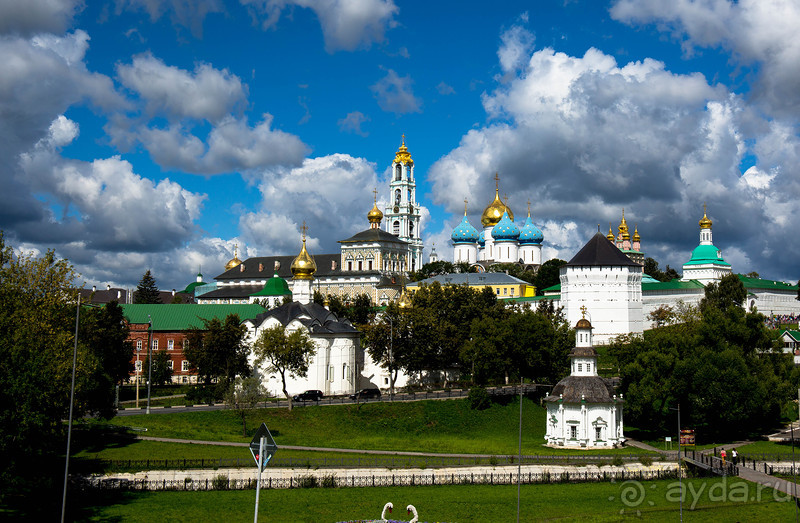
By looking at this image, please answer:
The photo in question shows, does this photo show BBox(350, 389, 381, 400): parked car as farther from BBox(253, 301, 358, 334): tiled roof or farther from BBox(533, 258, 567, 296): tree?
BBox(533, 258, 567, 296): tree

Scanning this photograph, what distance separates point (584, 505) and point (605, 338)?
2198 inches

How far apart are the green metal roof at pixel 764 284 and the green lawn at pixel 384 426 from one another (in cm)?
6827

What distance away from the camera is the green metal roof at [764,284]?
386 feet

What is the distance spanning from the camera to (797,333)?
86.1 meters

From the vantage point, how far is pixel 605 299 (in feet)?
296

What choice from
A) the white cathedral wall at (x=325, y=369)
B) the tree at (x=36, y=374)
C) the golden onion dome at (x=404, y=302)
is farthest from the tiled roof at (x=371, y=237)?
the tree at (x=36, y=374)

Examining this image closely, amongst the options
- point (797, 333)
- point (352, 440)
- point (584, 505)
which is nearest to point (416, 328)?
point (352, 440)

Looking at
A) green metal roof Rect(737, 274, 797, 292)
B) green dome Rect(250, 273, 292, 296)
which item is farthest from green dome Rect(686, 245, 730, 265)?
green dome Rect(250, 273, 292, 296)

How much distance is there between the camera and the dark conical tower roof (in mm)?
90062

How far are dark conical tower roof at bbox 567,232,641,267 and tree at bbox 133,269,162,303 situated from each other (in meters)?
70.0

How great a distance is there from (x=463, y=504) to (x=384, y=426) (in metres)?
21.1

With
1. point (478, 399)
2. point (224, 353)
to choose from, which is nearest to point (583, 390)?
point (478, 399)

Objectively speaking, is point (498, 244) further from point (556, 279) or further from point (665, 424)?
point (665, 424)

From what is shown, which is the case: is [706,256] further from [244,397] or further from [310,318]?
[244,397]
